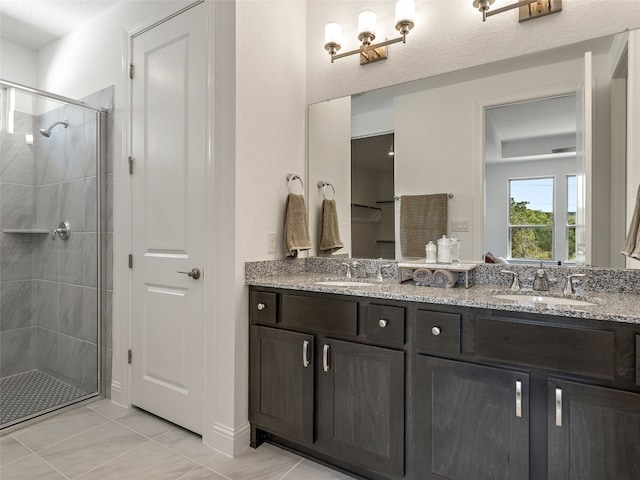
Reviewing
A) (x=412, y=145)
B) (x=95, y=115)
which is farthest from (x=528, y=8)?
(x=95, y=115)

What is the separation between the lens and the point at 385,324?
1.55m

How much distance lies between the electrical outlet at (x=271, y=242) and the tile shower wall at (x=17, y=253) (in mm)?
1919

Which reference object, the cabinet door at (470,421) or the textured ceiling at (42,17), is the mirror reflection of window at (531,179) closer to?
the cabinet door at (470,421)

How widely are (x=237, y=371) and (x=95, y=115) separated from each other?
6.63ft

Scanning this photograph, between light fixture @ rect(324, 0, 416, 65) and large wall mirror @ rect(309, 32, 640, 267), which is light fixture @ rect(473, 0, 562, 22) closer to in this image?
large wall mirror @ rect(309, 32, 640, 267)

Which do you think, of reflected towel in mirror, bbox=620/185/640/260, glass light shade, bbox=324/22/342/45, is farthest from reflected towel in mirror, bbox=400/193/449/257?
glass light shade, bbox=324/22/342/45

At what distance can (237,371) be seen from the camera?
1.92 m

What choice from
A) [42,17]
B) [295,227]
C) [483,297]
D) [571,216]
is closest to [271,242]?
[295,227]

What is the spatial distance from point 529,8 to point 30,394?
374 cm

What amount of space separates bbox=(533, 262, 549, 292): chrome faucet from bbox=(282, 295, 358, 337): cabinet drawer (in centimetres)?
83

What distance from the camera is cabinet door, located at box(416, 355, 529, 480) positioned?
129 cm

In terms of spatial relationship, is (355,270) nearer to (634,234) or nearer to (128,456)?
(634,234)

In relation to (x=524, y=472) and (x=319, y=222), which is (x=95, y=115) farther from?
(x=524, y=472)

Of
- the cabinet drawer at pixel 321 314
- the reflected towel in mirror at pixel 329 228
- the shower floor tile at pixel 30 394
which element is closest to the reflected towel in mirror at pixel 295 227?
the reflected towel in mirror at pixel 329 228
